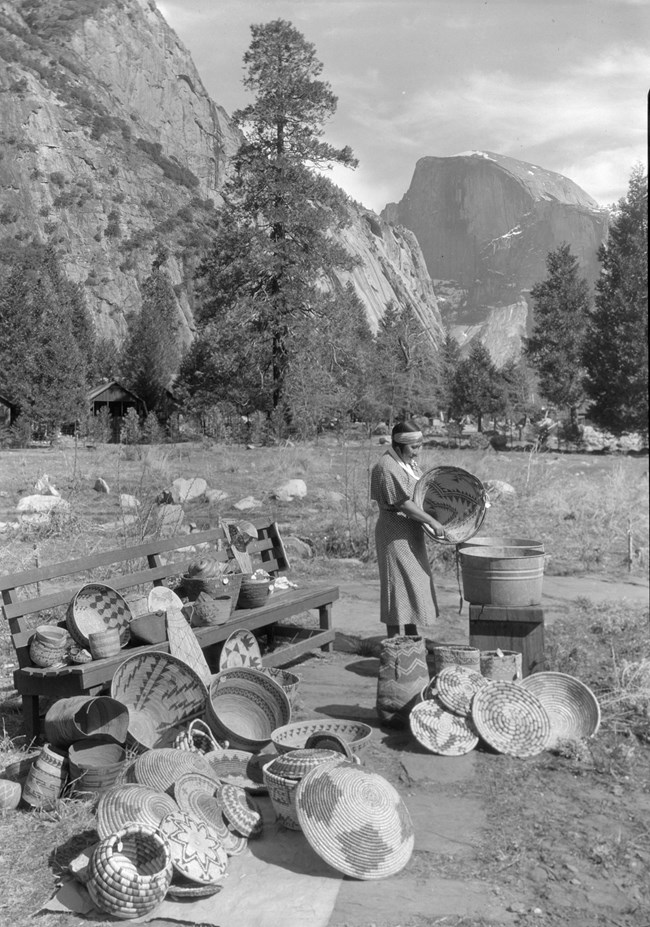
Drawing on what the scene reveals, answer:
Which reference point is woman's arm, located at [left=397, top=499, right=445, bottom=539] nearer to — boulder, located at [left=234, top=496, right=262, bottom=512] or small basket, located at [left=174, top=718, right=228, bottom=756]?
small basket, located at [left=174, top=718, right=228, bottom=756]

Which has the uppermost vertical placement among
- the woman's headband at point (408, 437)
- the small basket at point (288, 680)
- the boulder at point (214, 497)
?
the woman's headband at point (408, 437)

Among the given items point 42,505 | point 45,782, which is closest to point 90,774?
point 45,782

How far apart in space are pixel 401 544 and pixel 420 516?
11.3 inches

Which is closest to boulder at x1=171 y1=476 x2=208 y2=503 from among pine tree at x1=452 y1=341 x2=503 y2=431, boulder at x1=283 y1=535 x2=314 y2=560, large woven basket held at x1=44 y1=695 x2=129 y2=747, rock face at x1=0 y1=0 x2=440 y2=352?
boulder at x1=283 y1=535 x2=314 y2=560

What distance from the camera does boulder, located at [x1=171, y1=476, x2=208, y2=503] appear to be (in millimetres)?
12219

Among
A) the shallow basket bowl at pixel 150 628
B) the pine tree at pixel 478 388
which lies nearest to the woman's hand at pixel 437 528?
the shallow basket bowl at pixel 150 628

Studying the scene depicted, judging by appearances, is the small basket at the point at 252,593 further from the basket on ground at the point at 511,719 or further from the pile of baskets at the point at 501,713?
the basket on ground at the point at 511,719

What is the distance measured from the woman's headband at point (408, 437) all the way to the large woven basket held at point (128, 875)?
289cm

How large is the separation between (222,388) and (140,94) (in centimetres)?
9868

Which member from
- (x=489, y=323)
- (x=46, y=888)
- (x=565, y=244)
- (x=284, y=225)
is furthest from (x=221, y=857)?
(x=489, y=323)

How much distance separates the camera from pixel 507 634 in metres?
4.90

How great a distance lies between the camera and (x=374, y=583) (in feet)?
27.1

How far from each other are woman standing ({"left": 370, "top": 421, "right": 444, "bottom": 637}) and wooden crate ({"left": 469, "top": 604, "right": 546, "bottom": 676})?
51 cm

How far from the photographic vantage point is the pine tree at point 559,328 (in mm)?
38969
